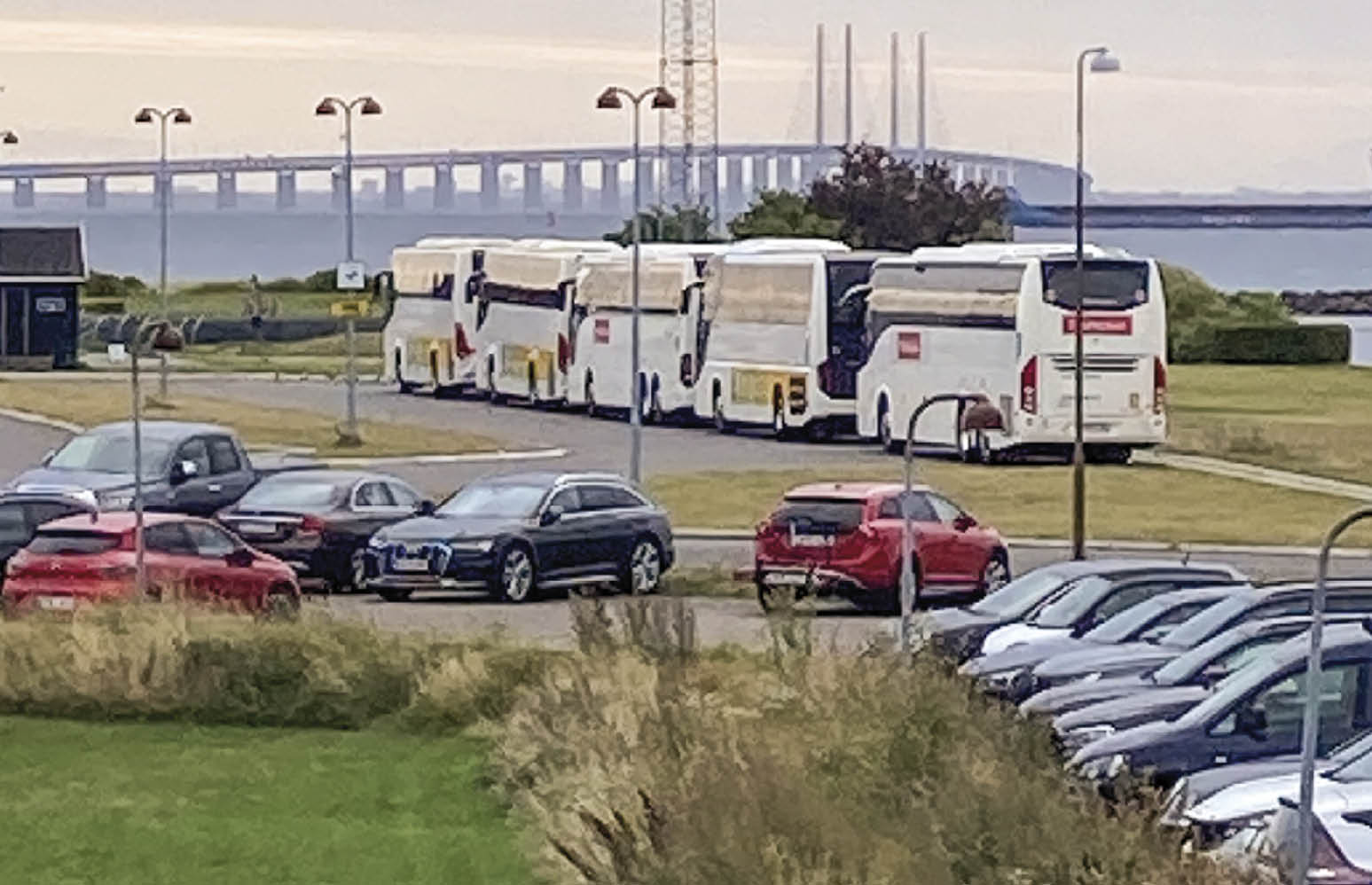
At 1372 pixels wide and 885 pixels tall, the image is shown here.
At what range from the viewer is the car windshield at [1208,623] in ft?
74.7

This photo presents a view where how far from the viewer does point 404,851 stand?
20188 mm

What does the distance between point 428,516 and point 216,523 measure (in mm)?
3388

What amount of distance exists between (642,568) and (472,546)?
232cm

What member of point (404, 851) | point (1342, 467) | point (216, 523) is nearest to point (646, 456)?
point (1342, 467)

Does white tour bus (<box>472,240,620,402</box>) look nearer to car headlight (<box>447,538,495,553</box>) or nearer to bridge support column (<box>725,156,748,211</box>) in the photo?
car headlight (<box>447,538,495,553</box>)

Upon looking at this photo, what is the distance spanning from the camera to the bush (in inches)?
3844

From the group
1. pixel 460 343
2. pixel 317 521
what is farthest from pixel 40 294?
pixel 317 521

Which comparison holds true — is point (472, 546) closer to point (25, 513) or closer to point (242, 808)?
point (25, 513)

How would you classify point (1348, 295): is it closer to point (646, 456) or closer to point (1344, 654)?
point (646, 456)

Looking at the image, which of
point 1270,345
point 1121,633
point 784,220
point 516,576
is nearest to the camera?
point 1121,633

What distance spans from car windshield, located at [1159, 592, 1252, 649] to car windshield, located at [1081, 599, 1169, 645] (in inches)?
29.7

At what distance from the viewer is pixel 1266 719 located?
59.6 ft

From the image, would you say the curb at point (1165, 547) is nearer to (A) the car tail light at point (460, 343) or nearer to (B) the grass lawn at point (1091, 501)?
(B) the grass lawn at point (1091, 501)

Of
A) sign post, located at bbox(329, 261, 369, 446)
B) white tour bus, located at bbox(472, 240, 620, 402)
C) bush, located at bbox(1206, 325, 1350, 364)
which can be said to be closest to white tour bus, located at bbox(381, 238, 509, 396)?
white tour bus, located at bbox(472, 240, 620, 402)
